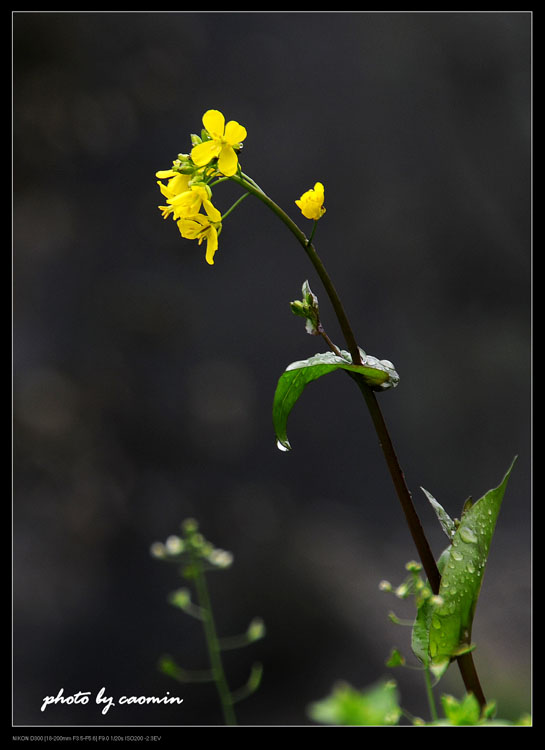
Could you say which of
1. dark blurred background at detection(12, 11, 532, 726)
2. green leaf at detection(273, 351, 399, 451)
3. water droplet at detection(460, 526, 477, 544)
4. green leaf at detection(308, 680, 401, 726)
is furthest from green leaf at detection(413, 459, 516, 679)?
dark blurred background at detection(12, 11, 532, 726)

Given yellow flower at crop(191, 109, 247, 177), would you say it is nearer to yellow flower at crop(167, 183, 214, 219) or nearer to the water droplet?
yellow flower at crop(167, 183, 214, 219)

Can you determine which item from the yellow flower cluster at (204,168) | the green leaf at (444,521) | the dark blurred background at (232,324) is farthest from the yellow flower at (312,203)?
the dark blurred background at (232,324)

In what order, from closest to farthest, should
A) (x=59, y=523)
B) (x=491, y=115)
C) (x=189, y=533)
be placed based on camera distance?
(x=189, y=533) < (x=59, y=523) < (x=491, y=115)

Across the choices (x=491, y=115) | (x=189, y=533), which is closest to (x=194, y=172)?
(x=189, y=533)

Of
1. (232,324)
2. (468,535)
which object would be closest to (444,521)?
(468,535)

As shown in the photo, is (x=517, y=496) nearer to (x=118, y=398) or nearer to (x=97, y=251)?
(x=118, y=398)

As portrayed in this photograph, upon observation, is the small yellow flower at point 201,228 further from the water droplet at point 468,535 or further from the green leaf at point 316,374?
the water droplet at point 468,535

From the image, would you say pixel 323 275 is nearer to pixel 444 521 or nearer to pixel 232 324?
pixel 444 521
